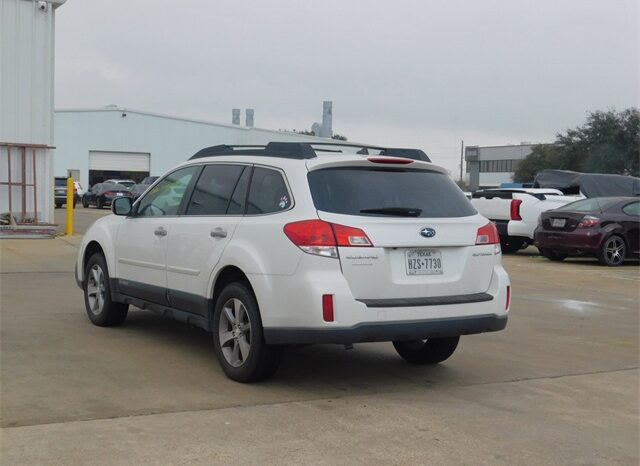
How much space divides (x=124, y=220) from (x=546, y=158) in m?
68.5

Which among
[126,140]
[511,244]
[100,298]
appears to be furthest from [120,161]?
[100,298]

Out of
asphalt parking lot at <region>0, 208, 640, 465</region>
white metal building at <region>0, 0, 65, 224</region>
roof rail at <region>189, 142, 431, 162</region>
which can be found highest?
white metal building at <region>0, 0, 65, 224</region>

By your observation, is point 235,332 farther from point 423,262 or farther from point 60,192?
point 60,192

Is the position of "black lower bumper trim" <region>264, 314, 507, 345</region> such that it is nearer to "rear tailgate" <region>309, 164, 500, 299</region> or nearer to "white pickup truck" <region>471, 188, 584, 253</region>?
"rear tailgate" <region>309, 164, 500, 299</region>

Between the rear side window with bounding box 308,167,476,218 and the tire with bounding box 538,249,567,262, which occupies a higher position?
the rear side window with bounding box 308,167,476,218

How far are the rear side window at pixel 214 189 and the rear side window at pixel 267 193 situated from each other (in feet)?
0.93

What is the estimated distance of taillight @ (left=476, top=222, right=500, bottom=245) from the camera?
601 cm

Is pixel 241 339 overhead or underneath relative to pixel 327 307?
underneath

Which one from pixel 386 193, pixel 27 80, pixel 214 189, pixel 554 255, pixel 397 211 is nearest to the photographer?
pixel 397 211

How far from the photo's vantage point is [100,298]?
7.90 meters

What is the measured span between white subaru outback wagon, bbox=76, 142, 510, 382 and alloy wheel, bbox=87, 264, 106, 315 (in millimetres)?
1208

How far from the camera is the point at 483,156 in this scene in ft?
371

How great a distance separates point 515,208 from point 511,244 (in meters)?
1.41

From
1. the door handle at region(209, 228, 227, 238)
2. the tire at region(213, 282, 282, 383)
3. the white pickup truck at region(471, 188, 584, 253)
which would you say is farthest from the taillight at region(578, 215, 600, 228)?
the tire at region(213, 282, 282, 383)
